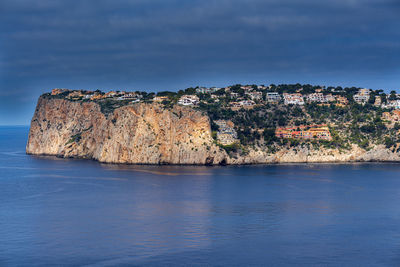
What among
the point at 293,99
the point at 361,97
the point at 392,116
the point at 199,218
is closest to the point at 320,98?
the point at 293,99

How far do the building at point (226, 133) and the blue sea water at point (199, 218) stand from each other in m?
16.8

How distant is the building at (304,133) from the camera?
144250 mm

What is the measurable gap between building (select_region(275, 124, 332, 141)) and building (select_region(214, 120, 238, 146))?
1156 cm

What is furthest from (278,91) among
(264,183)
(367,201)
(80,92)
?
(367,201)

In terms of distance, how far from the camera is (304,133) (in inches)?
5743

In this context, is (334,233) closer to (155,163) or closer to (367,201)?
(367,201)

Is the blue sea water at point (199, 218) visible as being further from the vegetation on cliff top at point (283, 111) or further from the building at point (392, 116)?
the building at point (392, 116)

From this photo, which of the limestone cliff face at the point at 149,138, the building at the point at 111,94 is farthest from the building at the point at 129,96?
the limestone cliff face at the point at 149,138

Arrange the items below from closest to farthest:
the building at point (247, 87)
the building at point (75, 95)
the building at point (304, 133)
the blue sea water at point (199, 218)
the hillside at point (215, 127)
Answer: the blue sea water at point (199, 218) → the hillside at point (215, 127) → the building at point (304, 133) → the building at point (75, 95) → the building at point (247, 87)

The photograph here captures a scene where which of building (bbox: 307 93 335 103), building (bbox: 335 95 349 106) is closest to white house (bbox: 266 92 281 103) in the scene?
building (bbox: 307 93 335 103)

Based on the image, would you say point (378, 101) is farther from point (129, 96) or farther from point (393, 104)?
point (129, 96)

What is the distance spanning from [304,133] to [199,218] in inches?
3148

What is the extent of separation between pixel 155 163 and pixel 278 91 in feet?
237

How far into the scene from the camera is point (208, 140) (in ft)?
435
